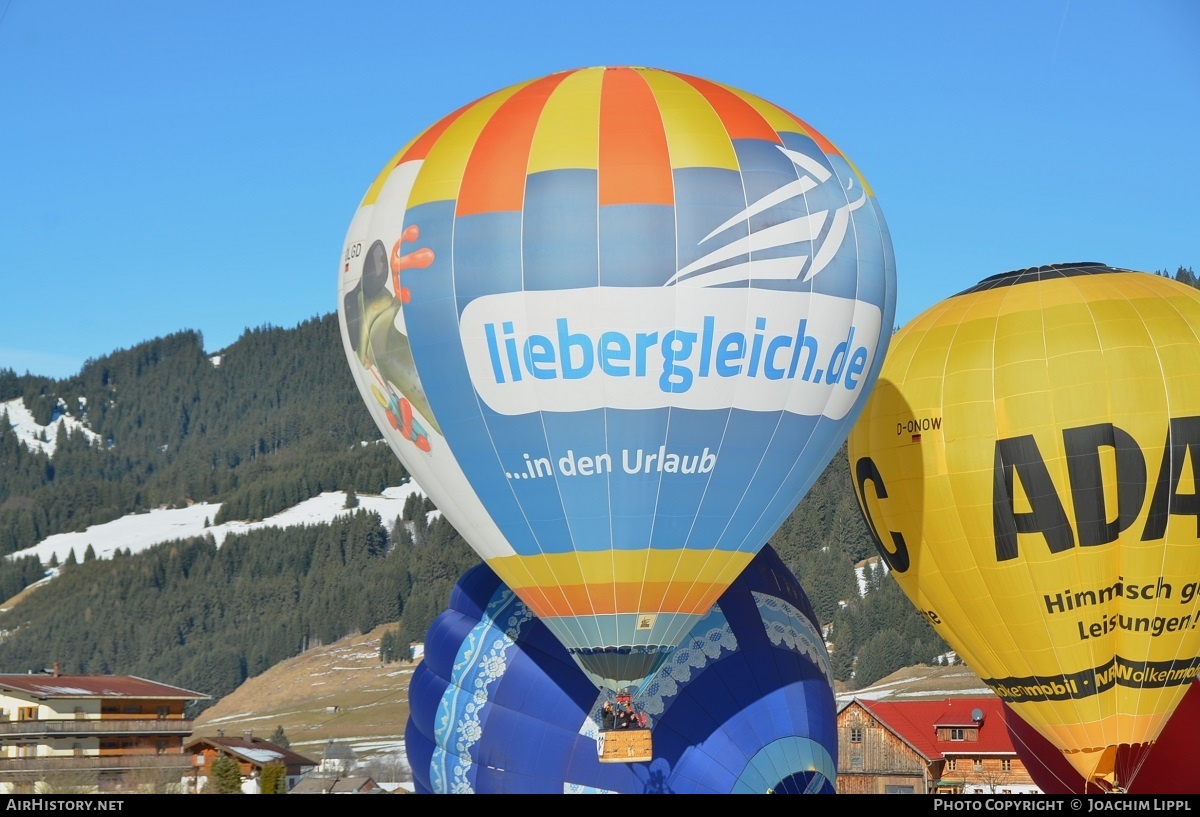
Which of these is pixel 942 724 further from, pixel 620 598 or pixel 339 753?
pixel 339 753

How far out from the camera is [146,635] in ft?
617

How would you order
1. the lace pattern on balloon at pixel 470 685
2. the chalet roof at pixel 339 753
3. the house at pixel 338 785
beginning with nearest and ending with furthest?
1. the lace pattern on balloon at pixel 470 685
2. the house at pixel 338 785
3. the chalet roof at pixel 339 753

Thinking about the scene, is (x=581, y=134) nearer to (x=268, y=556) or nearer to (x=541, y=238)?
(x=541, y=238)

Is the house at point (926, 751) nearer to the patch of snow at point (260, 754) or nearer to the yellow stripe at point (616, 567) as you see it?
the patch of snow at point (260, 754)

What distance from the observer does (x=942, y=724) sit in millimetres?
52438

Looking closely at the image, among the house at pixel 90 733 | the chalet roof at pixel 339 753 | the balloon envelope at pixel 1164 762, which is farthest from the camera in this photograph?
the chalet roof at pixel 339 753

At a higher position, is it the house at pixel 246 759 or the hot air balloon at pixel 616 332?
the hot air balloon at pixel 616 332

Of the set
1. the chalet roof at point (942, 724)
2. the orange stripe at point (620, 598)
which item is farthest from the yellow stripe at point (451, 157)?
the chalet roof at point (942, 724)

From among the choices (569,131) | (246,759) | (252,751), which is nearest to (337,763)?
(252,751)

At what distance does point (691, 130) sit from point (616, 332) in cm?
299

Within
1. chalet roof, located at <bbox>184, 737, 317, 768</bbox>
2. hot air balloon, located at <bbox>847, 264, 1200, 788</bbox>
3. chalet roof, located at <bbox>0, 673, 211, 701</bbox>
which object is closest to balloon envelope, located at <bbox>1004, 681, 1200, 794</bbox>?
hot air balloon, located at <bbox>847, 264, 1200, 788</bbox>

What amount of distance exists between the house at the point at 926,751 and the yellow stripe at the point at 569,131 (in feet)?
101

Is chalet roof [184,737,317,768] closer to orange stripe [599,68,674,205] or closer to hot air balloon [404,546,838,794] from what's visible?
hot air balloon [404,546,838,794]

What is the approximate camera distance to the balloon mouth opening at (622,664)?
2116 cm
